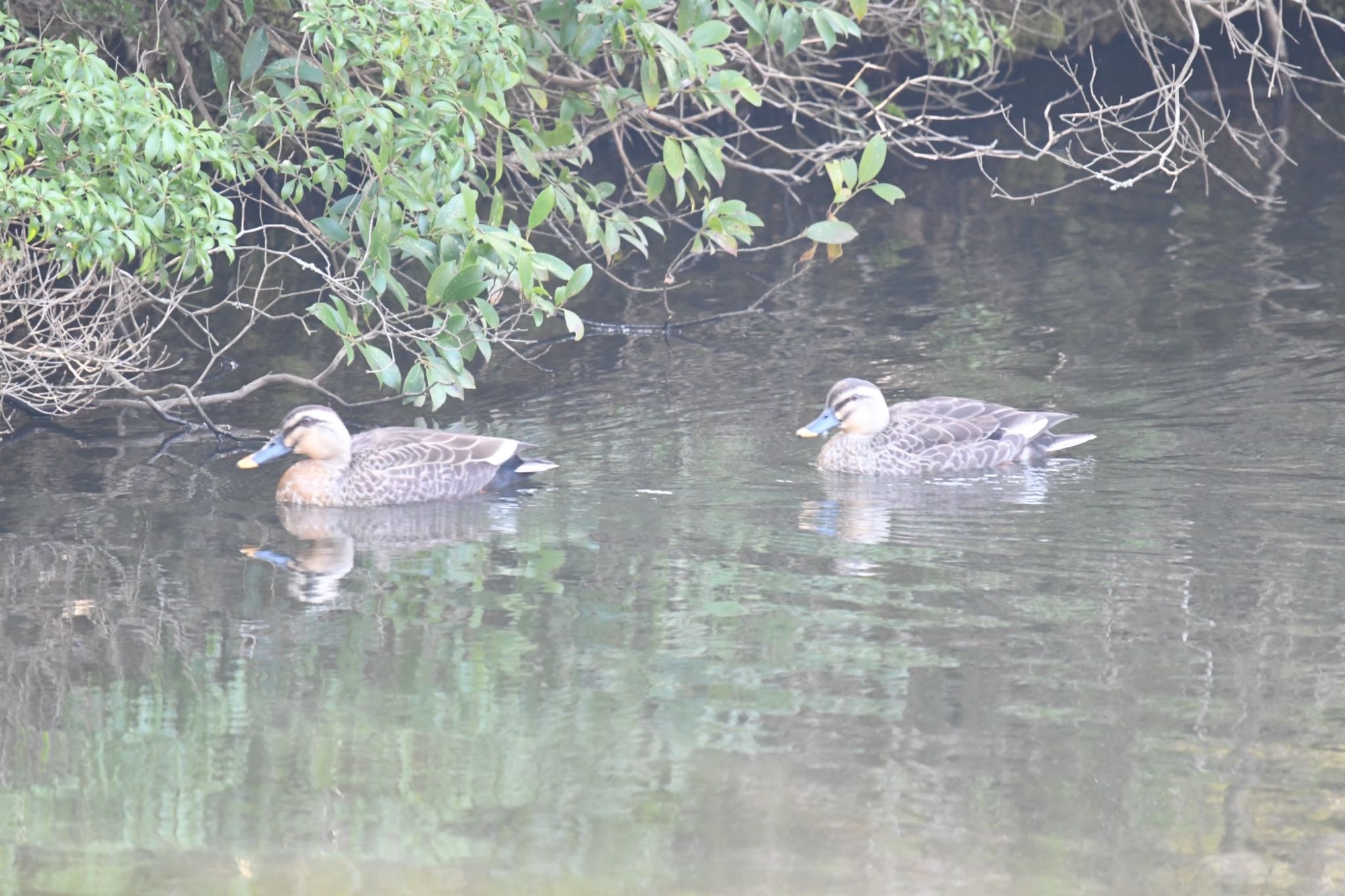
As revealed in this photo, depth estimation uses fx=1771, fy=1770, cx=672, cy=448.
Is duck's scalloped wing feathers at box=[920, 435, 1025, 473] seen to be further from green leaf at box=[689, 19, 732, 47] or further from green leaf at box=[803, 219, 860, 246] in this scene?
green leaf at box=[689, 19, 732, 47]

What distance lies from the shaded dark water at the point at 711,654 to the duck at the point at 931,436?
230mm

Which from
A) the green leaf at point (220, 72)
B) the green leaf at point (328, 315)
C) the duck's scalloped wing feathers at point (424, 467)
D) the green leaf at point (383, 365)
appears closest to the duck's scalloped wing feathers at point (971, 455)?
the duck's scalloped wing feathers at point (424, 467)

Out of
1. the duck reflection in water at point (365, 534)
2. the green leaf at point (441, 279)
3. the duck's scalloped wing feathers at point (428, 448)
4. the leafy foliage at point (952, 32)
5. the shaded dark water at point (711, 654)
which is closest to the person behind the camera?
the shaded dark water at point (711, 654)

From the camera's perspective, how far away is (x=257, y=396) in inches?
516

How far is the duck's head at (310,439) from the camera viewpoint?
10695 mm

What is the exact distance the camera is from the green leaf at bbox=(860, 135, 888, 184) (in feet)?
32.0

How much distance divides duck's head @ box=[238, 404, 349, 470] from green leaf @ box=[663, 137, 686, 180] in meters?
2.62

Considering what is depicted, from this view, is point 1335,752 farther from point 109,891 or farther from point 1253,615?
point 109,891

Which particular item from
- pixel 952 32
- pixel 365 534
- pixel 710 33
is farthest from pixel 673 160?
pixel 952 32

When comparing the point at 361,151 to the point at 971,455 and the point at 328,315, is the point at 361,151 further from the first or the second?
the point at 971,455

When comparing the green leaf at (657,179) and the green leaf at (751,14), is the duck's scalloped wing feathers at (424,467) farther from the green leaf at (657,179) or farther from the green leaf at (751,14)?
the green leaf at (751,14)

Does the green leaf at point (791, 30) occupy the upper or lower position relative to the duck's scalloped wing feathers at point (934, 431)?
upper

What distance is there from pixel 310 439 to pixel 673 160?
9.29ft

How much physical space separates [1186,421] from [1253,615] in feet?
12.6
